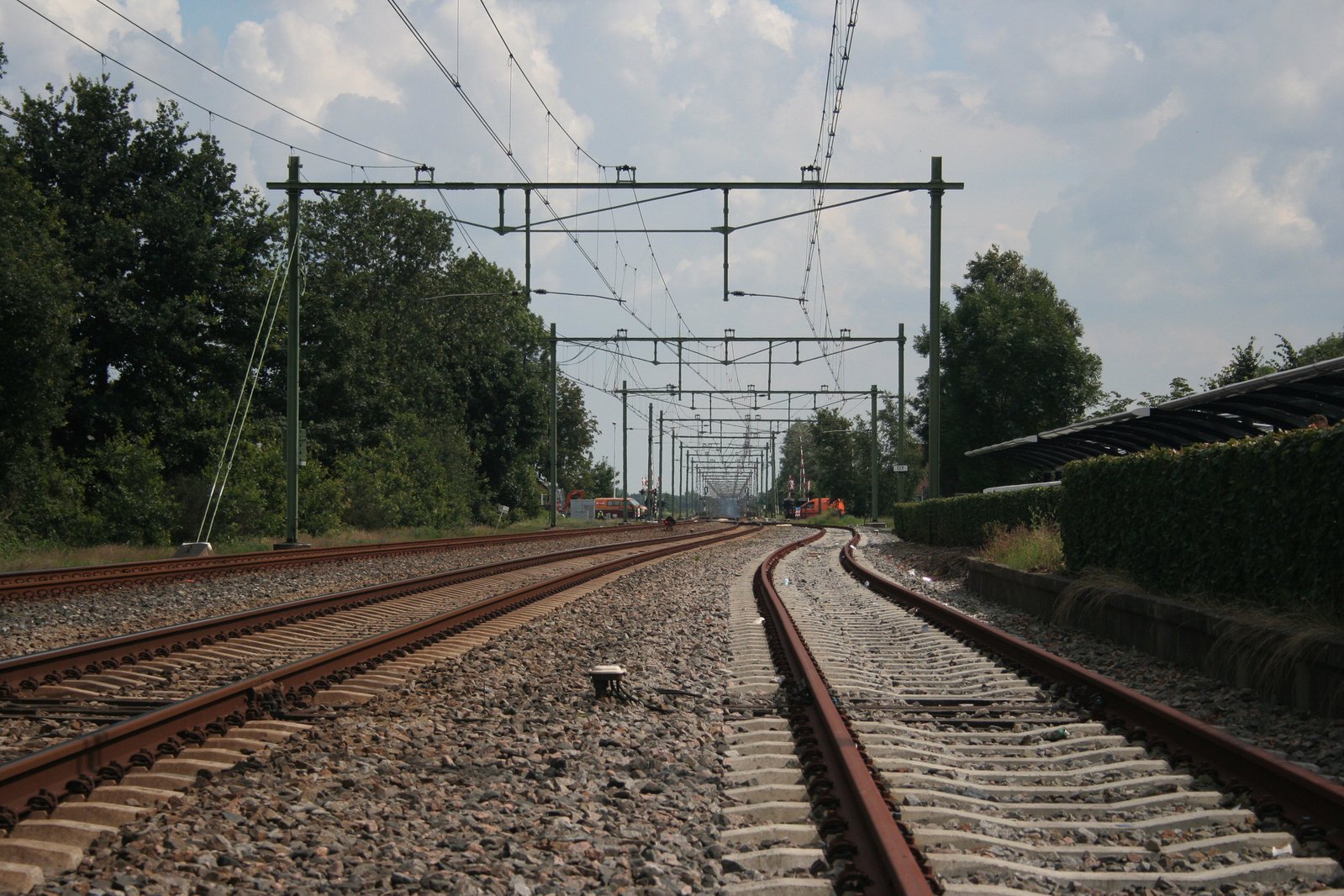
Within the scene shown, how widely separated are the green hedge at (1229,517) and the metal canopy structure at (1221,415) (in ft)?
3.98

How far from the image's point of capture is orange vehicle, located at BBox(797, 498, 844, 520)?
96281 millimetres

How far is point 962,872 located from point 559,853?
1437 millimetres

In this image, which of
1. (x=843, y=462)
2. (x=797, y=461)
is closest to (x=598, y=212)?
(x=843, y=462)

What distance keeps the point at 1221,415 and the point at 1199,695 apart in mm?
8802

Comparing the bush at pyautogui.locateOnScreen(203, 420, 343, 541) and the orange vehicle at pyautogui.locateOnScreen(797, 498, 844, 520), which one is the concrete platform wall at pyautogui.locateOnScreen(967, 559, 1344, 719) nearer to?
the bush at pyautogui.locateOnScreen(203, 420, 343, 541)

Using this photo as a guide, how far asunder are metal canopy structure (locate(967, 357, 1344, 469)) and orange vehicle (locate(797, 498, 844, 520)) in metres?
70.5

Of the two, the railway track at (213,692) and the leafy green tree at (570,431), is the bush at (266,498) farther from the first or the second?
the leafy green tree at (570,431)

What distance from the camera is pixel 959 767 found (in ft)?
19.3

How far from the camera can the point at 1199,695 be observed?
7.86 m

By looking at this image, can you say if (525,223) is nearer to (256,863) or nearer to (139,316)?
(139,316)

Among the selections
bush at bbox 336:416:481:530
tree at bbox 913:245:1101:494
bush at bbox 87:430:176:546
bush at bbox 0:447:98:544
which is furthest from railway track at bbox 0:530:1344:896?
tree at bbox 913:245:1101:494

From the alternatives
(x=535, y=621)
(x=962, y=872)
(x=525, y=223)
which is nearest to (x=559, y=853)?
(x=962, y=872)

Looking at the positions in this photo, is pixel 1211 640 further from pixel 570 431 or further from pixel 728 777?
pixel 570 431

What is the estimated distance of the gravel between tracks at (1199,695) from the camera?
612cm
